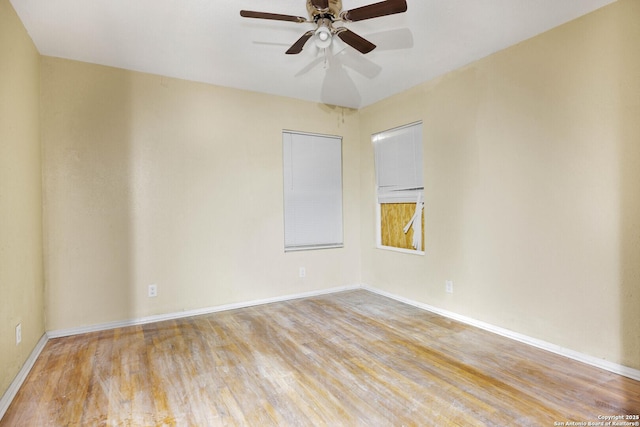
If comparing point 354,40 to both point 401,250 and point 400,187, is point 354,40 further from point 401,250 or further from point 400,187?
A: point 401,250

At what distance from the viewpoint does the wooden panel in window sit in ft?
13.6

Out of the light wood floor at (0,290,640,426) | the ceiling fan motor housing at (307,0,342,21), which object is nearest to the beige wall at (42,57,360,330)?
the light wood floor at (0,290,640,426)

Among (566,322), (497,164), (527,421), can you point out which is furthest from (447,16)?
(527,421)

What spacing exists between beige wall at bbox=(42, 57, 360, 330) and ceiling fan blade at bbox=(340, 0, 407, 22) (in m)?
2.24

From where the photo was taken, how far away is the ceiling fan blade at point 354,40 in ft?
7.18

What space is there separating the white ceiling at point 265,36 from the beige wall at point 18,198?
0.99ft

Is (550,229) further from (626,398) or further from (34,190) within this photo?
(34,190)

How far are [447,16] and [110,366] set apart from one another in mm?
3531

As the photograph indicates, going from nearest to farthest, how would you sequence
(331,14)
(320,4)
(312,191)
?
(320,4)
(331,14)
(312,191)

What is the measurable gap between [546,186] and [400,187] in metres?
1.70

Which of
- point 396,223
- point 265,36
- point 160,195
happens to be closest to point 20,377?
point 160,195

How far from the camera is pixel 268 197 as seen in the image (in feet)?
13.6

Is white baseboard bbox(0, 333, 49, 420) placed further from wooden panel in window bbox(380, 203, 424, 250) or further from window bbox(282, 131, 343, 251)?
wooden panel in window bbox(380, 203, 424, 250)

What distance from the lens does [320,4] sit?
6.37 feet
